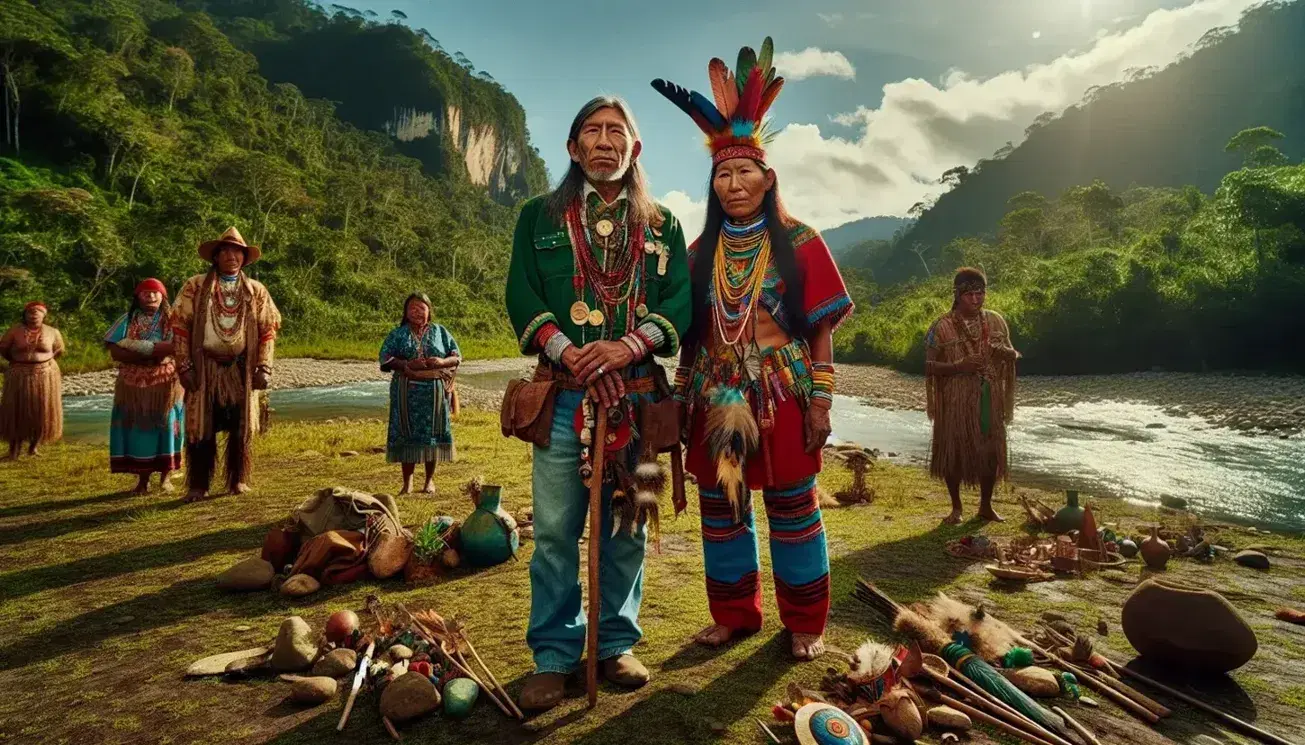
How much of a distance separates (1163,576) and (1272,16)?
13384 cm

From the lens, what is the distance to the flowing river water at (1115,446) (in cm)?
833

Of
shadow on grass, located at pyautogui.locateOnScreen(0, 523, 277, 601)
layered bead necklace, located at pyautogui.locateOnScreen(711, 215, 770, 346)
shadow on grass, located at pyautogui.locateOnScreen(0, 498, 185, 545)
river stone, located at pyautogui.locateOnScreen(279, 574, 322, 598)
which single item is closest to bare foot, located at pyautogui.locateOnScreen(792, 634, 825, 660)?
layered bead necklace, located at pyautogui.locateOnScreen(711, 215, 770, 346)

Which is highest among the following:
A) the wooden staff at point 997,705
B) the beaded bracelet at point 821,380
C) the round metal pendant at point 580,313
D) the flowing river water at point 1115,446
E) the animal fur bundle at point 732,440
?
the round metal pendant at point 580,313

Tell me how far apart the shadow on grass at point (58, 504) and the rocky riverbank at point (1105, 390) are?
41.1 feet

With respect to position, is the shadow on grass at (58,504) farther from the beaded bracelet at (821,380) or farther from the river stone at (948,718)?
the river stone at (948,718)

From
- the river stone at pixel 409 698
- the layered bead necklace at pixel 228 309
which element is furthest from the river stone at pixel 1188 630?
the layered bead necklace at pixel 228 309

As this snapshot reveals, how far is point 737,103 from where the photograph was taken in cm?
310

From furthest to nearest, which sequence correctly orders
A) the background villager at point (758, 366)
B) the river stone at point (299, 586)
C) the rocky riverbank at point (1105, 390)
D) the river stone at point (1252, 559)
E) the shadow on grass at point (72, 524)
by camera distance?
the rocky riverbank at point (1105, 390) → the shadow on grass at point (72, 524) → the river stone at point (1252, 559) → the river stone at point (299, 586) → the background villager at point (758, 366)

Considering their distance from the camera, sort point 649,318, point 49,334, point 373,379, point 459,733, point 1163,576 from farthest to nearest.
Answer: point 373,379 → point 49,334 → point 1163,576 → point 649,318 → point 459,733

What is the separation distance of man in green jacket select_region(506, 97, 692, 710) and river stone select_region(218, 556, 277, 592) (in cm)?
223

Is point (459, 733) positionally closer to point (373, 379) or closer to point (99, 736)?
point (99, 736)

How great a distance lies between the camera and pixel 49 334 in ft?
28.3

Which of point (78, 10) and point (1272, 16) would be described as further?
point (1272, 16)

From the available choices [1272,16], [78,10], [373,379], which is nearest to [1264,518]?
[373,379]
